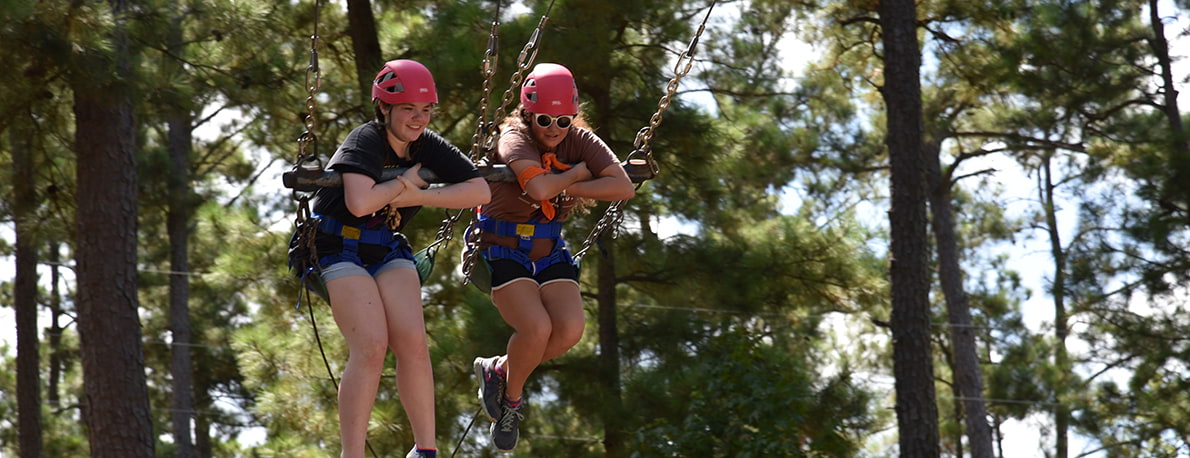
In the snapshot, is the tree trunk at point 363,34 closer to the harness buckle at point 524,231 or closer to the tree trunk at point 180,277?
the harness buckle at point 524,231

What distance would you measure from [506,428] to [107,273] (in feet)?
14.2

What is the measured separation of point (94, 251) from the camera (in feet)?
30.9

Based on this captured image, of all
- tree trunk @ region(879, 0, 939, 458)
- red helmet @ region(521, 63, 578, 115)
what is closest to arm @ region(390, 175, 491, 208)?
red helmet @ region(521, 63, 578, 115)

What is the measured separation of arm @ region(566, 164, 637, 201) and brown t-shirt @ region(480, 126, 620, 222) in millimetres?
37

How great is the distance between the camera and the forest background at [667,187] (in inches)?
395

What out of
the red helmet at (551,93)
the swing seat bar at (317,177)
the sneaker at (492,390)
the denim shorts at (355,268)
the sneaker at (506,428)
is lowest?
the sneaker at (506,428)

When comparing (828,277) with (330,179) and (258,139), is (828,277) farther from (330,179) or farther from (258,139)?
(330,179)

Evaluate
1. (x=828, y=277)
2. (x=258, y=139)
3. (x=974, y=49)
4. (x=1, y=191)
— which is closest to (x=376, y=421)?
(x=258, y=139)

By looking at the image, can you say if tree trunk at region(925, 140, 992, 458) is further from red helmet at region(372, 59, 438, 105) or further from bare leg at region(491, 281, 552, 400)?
red helmet at region(372, 59, 438, 105)

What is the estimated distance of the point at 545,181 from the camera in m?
5.61

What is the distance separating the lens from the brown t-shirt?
580cm

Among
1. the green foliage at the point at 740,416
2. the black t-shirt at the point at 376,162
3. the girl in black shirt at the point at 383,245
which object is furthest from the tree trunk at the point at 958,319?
the girl in black shirt at the point at 383,245

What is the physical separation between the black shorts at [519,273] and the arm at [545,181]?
0.98 feet

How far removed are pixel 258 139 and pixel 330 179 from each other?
8.17 meters
